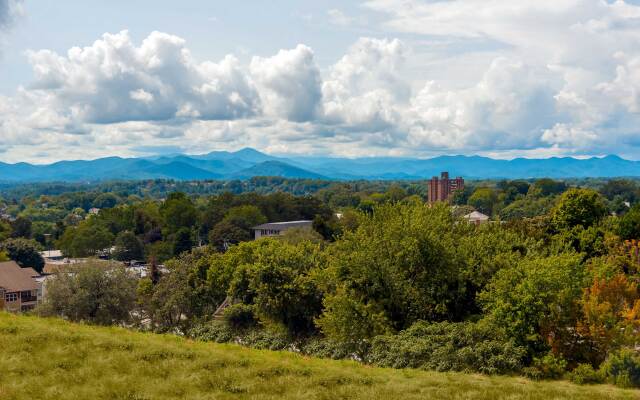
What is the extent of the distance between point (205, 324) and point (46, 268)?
5761 centimetres

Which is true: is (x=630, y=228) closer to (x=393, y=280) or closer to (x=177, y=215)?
(x=393, y=280)

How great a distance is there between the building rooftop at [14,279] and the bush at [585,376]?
2007 inches

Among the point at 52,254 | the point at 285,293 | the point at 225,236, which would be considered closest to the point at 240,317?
the point at 285,293

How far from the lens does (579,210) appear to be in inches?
1790

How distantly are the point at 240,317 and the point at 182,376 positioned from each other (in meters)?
19.9

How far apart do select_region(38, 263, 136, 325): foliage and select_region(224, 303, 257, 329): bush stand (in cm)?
731

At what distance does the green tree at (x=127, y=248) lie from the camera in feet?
304

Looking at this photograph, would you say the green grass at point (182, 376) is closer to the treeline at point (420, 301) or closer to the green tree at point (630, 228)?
the treeline at point (420, 301)

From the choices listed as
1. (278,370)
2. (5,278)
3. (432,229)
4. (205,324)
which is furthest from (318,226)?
(278,370)

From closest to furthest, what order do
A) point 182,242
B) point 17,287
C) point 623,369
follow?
point 623,369 < point 17,287 < point 182,242

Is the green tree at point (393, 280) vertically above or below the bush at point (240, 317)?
above

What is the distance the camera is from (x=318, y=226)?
77938 mm

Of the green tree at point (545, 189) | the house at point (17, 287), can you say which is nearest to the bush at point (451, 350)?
the house at point (17, 287)

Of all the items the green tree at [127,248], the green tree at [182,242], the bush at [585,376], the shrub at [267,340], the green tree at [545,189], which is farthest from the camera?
the green tree at [545,189]
